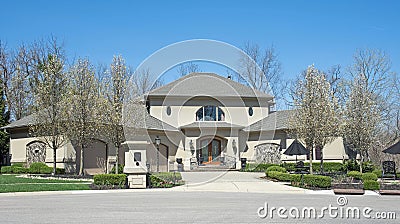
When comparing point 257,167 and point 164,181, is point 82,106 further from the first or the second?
point 257,167

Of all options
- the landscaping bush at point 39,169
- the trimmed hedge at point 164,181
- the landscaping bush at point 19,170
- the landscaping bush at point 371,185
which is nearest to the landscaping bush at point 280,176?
the landscaping bush at point 371,185

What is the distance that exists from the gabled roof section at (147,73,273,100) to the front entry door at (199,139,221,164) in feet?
13.4

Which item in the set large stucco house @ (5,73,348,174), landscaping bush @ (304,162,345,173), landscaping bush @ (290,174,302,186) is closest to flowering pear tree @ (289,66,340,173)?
landscaping bush @ (290,174,302,186)

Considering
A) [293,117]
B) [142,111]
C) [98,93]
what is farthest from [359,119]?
[98,93]

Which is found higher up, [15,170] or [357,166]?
[357,166]

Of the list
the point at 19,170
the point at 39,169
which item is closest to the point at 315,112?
the point at 39,169

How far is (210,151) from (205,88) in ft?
18.4

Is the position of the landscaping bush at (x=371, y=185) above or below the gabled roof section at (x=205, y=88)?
below

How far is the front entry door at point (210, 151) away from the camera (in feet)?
129

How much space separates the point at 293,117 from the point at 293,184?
5248mm

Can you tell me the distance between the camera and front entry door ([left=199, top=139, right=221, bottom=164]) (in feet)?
129

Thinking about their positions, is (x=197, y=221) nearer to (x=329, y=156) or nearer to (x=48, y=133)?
(x=48, y=133)

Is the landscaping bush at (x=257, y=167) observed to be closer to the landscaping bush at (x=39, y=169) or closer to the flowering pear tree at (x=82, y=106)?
the flowering pear tree at (x=82, y=106)

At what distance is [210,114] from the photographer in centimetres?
4025
